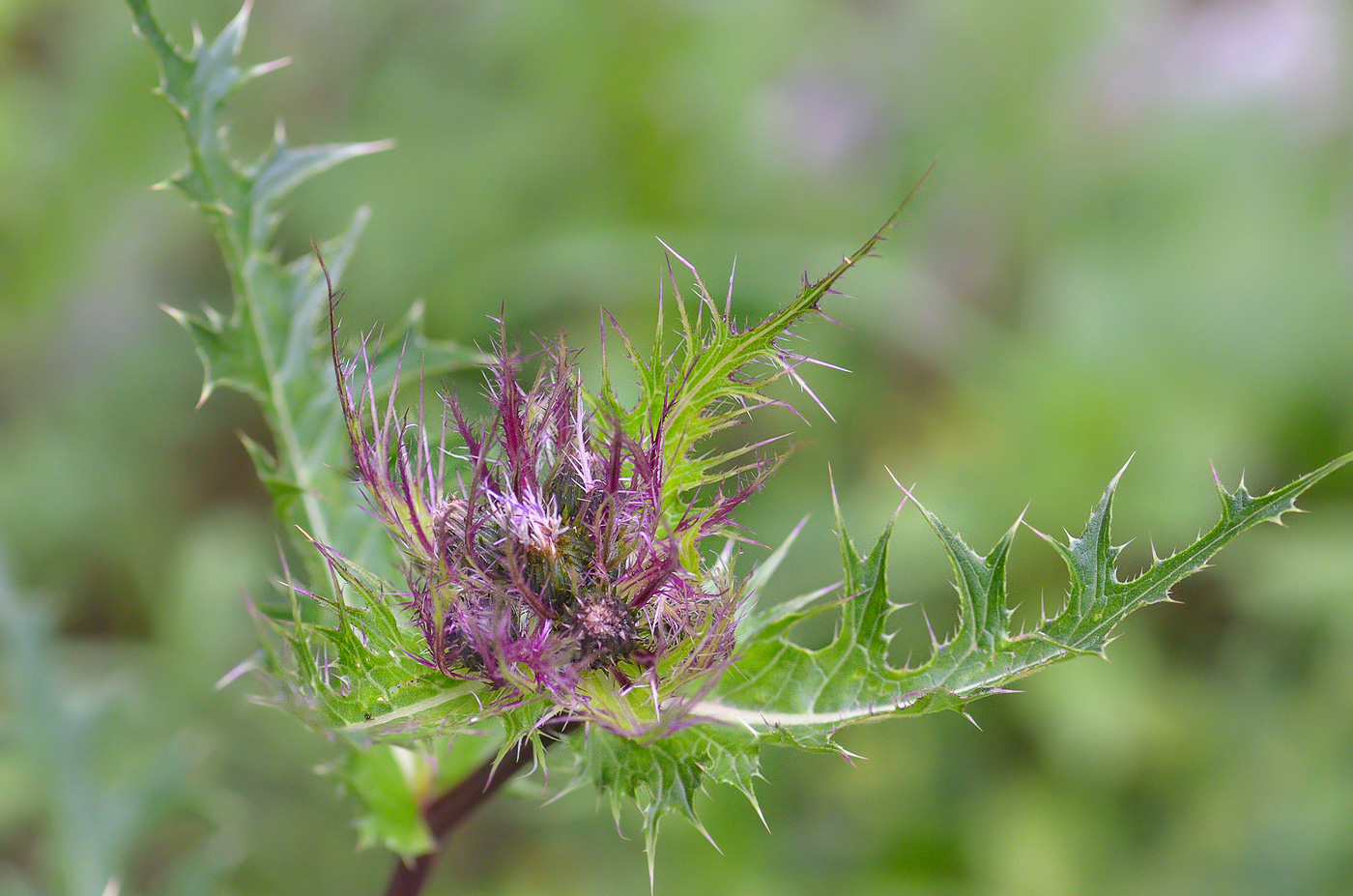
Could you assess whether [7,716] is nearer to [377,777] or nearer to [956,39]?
[377,777]

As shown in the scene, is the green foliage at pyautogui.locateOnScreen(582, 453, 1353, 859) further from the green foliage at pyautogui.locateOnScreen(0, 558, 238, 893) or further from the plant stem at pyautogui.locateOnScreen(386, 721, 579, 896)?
the green foliage at pyautogui.locateOnScreen(0, 558, 238, 893)

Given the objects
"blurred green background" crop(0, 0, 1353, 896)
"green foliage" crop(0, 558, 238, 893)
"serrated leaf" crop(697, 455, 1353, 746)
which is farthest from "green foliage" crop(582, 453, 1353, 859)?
"green foliage" crop(0, 558, 238, 893)

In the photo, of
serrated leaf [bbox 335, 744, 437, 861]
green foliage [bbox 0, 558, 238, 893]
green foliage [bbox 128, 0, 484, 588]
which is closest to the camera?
serrated leaf [bbox 335, 744, 437, 861]

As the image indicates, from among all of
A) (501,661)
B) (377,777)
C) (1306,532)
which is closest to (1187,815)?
(1306,532)

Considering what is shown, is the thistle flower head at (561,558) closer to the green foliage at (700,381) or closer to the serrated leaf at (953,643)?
the green foliage at (700,381)

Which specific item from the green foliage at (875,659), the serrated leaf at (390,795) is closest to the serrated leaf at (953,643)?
the green foliage at (875,659)

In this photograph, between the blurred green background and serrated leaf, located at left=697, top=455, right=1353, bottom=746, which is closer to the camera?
serrated leaf, located at left=697, top=455, right=1353, bottom=746

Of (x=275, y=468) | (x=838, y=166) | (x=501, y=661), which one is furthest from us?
(x=838, y=166)
